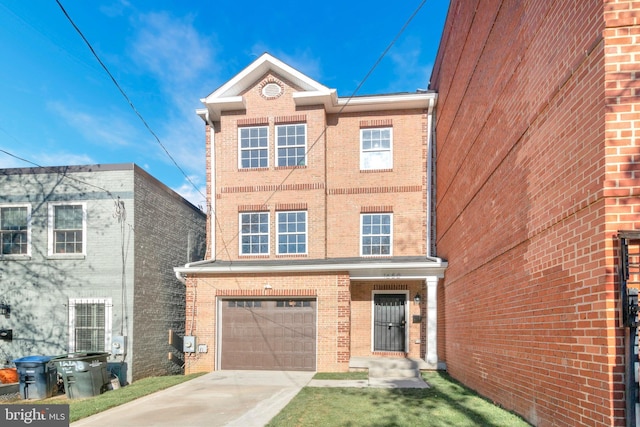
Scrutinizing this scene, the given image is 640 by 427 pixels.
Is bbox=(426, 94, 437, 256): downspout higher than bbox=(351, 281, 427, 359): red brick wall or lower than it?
higher

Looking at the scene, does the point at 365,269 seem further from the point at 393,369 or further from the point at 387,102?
the point at 387,102

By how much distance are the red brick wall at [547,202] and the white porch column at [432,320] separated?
2.33m

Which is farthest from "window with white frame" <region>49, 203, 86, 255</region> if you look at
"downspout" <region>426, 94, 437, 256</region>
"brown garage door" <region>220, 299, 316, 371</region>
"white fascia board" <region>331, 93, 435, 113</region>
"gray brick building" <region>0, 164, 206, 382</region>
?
"downspout" <region>426, 94, 437, 256</region>

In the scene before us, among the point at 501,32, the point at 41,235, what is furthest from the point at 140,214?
the point at 501,32

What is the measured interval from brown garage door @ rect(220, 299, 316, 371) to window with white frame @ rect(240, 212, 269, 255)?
70.3 inches

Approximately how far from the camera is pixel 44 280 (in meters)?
10.8

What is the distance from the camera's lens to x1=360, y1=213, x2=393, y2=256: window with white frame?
12164 mm

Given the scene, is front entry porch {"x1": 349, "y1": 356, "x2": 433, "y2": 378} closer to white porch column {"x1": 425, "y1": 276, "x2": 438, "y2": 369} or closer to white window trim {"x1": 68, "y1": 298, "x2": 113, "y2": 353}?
white porch column {"x1": 425, "y1": 276, "x2": 438, "y2": 369}

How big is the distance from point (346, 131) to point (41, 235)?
10.1 meters

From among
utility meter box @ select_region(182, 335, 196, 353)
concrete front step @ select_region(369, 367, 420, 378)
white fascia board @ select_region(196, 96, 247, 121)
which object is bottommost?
concrete front step @ select_region(369, 367, 420, 378)

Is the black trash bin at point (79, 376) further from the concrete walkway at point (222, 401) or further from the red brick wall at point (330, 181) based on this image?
the red brick wall at point (330, 181)

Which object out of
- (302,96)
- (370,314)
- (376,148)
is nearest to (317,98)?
(302,96)

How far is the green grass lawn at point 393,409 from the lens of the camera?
5.66 m

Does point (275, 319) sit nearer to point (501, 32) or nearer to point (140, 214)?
point (140, 214)
